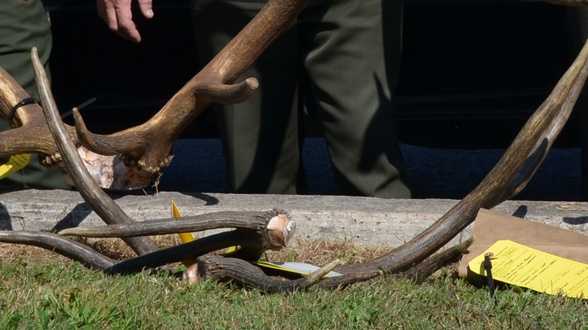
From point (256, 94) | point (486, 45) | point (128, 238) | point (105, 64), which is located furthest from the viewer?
point (105, 64)

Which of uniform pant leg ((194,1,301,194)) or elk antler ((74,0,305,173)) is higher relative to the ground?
elk antler ((74,0,305,173))

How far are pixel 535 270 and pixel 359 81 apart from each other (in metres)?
1.31

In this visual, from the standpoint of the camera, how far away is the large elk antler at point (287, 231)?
162 inches

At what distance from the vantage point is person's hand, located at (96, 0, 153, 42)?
16.8 feet

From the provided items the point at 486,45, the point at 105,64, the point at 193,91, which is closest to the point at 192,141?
the point at 105,64

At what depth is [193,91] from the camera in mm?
4801

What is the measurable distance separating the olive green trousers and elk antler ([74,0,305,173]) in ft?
2.07

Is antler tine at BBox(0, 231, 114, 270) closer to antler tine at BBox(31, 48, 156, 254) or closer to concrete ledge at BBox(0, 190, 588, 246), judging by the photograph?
antler tine at BBox(31, 48, 156, 254)

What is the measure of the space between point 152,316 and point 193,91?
974 mm

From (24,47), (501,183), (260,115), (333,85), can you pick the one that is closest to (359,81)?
(333,85)

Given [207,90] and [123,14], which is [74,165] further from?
[123,14]

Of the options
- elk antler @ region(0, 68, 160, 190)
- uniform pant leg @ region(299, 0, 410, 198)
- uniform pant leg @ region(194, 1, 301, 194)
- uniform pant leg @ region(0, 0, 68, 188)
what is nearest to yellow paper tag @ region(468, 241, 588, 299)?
uniform pant leg @ region(299, 0, 410, 198)

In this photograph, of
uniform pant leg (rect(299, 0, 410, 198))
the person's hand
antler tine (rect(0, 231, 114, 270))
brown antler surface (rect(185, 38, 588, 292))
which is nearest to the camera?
brown antler surface (rect(185, 38, 588, 292))

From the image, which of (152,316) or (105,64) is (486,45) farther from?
(152,316)
